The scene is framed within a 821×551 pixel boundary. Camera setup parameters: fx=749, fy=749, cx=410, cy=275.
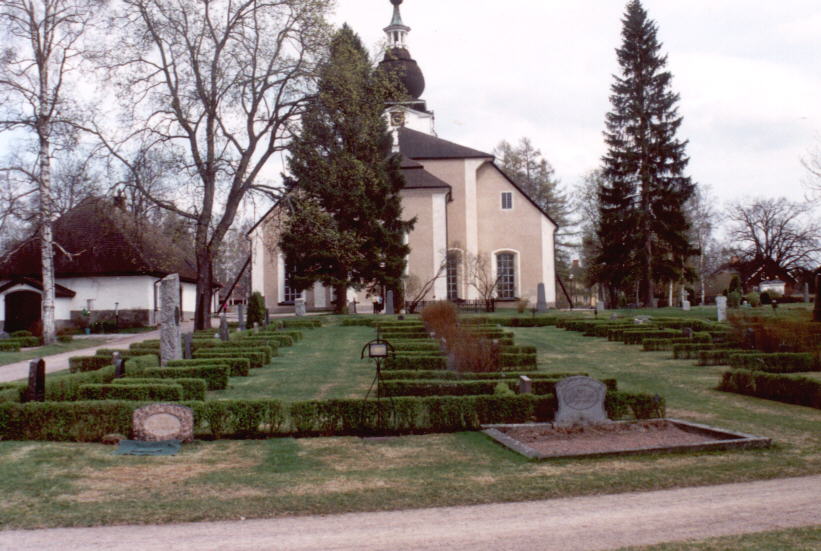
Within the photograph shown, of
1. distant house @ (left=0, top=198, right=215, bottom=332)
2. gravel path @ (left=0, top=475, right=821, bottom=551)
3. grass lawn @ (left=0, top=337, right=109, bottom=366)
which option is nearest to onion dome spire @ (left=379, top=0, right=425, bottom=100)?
distant house @ (left=0, top=198, right=215, bottom=332)

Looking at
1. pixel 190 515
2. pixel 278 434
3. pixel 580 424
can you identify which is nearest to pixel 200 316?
pixel 278 434

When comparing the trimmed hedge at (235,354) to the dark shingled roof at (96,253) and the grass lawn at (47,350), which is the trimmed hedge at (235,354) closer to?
the grass lawn at (47,350)

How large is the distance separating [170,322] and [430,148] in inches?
1236

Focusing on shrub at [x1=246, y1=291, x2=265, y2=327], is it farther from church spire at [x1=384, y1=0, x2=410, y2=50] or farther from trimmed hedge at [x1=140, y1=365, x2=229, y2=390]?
church spire at [x1=384, y1=0, x2=410, y2=50]

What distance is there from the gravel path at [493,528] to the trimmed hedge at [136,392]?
529 cm

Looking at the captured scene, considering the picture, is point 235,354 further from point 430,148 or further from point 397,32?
point 397,32

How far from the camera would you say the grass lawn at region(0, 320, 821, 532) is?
7.07 metres

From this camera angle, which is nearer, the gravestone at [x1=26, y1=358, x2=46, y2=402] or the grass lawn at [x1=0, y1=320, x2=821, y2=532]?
the grass lawn at [x1=0, y1=320, x2=821, y2=532]

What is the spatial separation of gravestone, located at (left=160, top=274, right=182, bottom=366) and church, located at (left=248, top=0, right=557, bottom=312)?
24.4 m

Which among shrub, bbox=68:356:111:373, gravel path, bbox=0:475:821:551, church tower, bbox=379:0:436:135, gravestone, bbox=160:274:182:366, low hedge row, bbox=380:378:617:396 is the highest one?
church tower, bbox=379:0:436:135

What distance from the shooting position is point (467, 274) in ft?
139

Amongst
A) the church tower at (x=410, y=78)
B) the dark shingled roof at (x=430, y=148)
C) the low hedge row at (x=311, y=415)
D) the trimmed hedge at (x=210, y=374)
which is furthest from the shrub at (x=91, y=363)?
the church tower at (x=410, y=78)

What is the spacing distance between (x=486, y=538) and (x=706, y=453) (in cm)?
430

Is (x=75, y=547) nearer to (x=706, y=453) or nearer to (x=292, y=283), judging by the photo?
(x=706, y=453)
